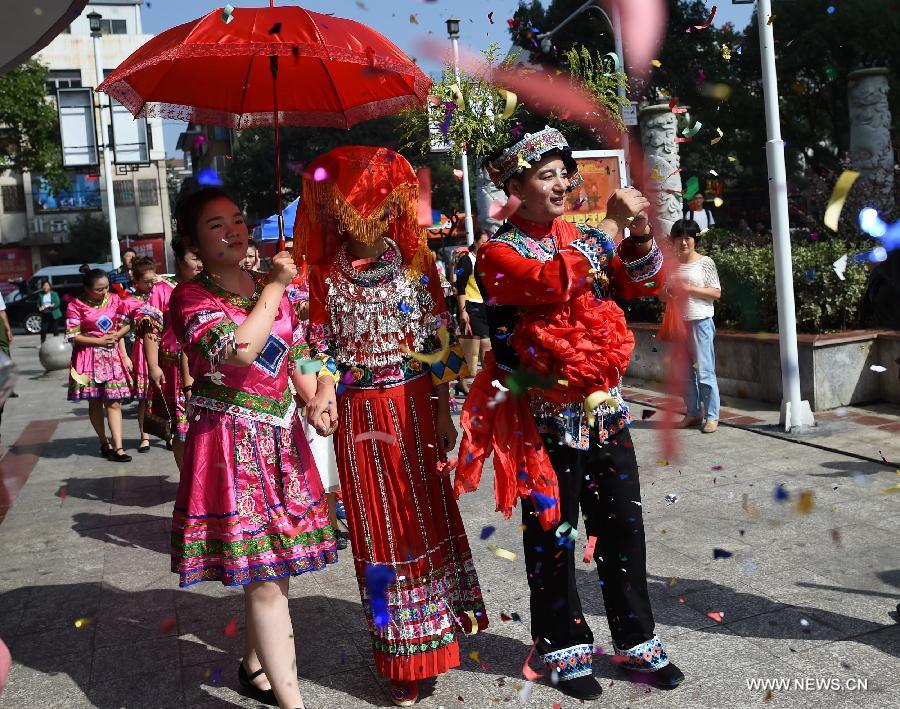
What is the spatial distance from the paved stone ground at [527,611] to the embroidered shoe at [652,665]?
0.16ft

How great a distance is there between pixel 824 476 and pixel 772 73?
3275mm

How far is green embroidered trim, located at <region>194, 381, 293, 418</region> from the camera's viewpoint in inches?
124

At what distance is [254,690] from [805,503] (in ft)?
10.1

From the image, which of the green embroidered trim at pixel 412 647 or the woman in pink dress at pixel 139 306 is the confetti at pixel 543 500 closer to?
the green embroidered trim at pixel 412 647

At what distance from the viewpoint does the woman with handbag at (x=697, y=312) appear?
7418 mm

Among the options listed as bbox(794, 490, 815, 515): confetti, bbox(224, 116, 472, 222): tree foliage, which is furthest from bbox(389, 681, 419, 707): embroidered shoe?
bbox(224, 116, 472, 222): tree foliage

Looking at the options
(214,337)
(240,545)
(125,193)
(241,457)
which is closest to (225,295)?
(214,337)

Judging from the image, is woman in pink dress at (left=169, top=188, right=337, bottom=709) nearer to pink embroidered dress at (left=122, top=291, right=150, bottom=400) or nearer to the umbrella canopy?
the umbrella canopy

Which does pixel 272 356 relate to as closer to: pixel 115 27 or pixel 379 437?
pixel 379 437

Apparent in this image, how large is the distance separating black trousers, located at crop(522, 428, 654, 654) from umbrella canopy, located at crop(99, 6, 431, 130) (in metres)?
1.66

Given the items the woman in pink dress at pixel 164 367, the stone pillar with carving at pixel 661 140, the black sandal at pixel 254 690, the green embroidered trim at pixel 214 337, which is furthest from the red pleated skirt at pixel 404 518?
the stone pillar with carving at pixel 661 140

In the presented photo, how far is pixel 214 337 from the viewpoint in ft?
9.89

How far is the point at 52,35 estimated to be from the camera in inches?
114

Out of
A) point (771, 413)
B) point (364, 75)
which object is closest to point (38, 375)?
point (771, 413)
